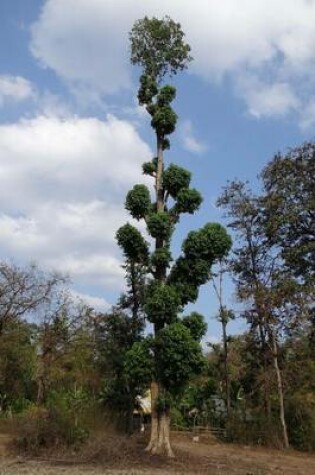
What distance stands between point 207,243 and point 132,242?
8.00 ft

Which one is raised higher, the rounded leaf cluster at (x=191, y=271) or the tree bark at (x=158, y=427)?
the rounded leaf cluster at (x=191, y=271)

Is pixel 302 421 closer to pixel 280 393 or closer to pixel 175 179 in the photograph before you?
pixel 280 393

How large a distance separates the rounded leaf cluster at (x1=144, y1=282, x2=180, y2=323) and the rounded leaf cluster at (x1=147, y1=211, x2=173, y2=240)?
1725mm

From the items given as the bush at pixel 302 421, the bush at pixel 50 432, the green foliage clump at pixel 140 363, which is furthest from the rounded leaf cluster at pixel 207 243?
the bush at pixel 302 421

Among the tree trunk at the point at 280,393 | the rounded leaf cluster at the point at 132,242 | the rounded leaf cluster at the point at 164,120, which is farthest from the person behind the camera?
the tree trunk at the point at 280,393

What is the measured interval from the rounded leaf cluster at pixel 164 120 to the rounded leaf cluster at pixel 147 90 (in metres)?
0.74

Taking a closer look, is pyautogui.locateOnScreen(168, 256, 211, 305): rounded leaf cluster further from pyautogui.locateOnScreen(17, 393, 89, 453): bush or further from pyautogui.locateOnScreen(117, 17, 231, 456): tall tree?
pyautogui.locateOnScreen(17, 393, 89, 453): bush

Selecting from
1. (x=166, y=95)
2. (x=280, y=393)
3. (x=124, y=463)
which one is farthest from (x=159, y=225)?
(x=280, y=393)

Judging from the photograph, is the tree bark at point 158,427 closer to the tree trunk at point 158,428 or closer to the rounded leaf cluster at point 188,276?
the tree trunk at point 158,428

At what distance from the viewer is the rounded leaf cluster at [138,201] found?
20.3 metres

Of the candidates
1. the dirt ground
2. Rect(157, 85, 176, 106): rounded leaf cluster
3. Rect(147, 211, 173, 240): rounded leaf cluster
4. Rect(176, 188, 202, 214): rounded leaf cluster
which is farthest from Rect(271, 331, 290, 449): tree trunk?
Rect(157, 85, 176, 106): rounded leaf cluster

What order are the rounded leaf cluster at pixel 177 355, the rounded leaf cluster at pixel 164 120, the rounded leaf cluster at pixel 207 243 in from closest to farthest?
the rounded leaf cluster at pixel 177 355, the rounded leaf cluster at pixel 207 243, the rounded leaf cluster at pixel 164 120

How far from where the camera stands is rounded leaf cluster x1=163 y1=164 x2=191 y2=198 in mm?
20516

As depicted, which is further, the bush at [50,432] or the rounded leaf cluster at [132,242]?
the rounded leaf cluster at [132,242]
